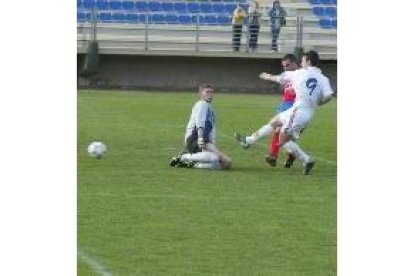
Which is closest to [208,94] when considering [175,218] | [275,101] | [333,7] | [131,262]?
[175,218]

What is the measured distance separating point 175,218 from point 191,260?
7.05ft

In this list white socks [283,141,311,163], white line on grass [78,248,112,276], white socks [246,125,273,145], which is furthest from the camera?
white socks [246,125,273,145]

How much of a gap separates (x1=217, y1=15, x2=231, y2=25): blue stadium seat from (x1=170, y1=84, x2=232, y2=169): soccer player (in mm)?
22238

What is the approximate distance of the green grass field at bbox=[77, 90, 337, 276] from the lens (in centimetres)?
1009

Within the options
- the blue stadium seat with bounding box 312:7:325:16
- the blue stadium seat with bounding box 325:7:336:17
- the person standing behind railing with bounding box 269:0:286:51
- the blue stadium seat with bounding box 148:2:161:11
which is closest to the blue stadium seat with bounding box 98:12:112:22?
the blue stadium seat with bounding box 148:2:161:11

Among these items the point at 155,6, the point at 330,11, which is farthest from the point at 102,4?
the point at 330,11

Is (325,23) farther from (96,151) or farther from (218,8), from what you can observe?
(96,151)

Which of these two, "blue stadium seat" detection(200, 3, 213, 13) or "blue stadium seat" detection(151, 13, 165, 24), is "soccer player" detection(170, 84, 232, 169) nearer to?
"blue stadium seat" detection(151, 13, 165, 24)

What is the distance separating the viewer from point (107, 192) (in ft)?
46.0

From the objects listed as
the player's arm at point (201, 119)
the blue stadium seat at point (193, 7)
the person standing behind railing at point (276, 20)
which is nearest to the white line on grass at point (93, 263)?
the player's arm at point (201, 119)

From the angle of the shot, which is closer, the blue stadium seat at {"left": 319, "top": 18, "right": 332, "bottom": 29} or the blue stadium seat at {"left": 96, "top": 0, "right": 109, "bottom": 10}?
the blue stadium seat at {"left": 96, "top": 0, "right": 109, "bottom": 10}

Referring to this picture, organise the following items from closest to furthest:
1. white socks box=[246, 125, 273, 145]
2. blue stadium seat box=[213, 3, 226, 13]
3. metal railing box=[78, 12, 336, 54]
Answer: white socks box=[246, 125, 273, 145] → metal railing box=[78, 12, 336, 54] → blue stadium seat box=[213, 3, 226, 13]
